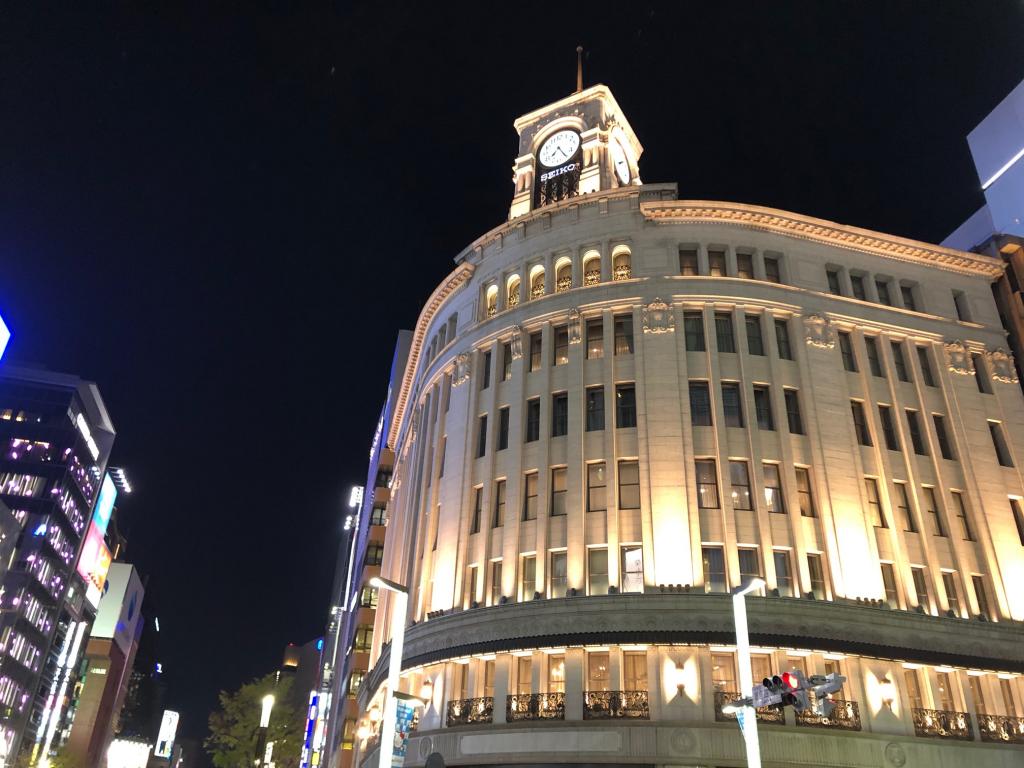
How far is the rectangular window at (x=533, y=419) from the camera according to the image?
33156 mm

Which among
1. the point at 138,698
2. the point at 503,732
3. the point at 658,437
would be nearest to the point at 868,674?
the point at 658,437

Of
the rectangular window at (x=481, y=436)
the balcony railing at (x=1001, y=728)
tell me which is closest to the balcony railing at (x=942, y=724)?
the balcony railing at (x=1001, y=728)

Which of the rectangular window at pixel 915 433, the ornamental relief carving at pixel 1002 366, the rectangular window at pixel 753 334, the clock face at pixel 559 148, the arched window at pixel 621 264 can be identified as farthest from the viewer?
the clock face at pixel 559 148

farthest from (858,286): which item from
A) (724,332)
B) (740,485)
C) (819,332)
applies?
(740,485)

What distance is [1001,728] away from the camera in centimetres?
2631

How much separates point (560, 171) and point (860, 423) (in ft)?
90.7

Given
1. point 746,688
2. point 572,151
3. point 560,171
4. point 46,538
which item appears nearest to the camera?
point 746,688

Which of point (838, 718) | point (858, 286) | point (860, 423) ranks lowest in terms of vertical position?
point (838, 718)

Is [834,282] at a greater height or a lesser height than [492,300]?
lesser

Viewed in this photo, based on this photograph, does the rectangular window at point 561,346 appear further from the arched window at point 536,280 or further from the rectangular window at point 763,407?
the rectangular window at point 763,407

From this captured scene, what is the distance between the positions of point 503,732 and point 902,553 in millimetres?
17139

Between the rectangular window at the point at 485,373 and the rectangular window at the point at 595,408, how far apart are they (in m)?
5.89

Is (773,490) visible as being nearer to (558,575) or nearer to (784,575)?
(784,575)

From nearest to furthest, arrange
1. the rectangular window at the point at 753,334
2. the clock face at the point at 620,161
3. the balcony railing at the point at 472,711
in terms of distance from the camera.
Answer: the balcony railing at the point at 472,711 < the rectangular window at the point at 753,334 < the clock face at the point at 620,161
